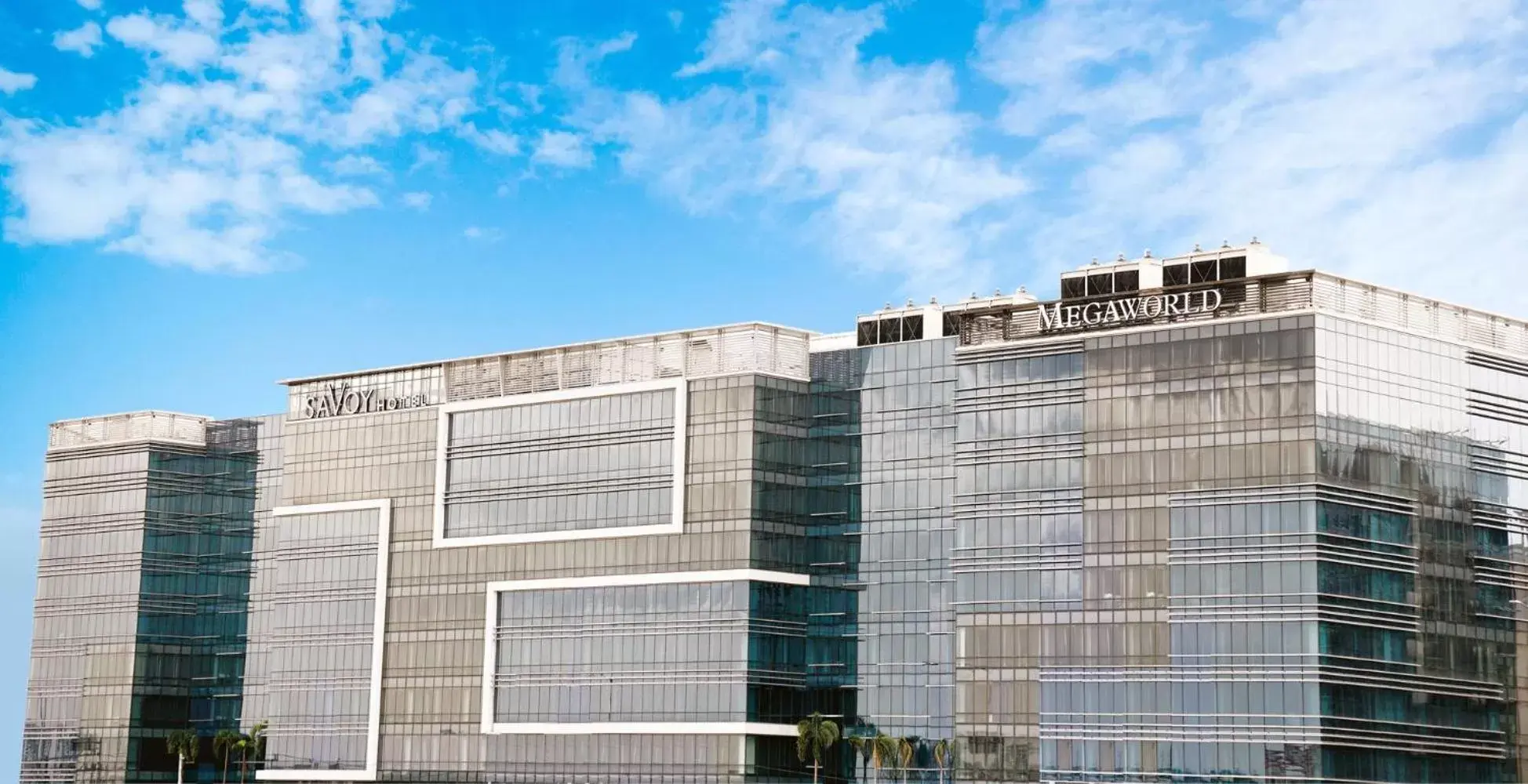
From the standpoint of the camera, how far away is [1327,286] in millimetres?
125438

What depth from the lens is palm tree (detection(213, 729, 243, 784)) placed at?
585 feet

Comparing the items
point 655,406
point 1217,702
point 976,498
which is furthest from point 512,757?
point 1217,702

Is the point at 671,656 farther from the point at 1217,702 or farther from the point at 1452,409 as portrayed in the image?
the point at 1452,409

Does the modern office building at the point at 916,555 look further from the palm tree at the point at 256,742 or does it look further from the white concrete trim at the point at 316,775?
the palm tree at the point at 256,742

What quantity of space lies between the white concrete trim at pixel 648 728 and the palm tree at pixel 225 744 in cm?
3474

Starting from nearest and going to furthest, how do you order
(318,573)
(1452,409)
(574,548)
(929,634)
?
1. (1452,409)
2. (929,634)
3. (574,548)
4. (318,573)

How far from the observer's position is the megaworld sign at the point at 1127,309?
128 metres

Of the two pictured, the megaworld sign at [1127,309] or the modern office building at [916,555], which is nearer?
the modern office building at [916,555]

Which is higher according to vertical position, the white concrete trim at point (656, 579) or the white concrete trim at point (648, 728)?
the white concrete trim at point (656, 579)

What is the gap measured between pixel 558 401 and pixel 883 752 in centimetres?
3384

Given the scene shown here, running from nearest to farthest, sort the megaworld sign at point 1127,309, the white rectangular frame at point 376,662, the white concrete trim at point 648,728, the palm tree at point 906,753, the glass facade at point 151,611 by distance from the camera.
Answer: the megaworld sign at point 1127,309, the palm tree at point 906,753, the white concrete trim at point 648,728, the white rectangular frame at point 376,662, the glass facade at point 151,611

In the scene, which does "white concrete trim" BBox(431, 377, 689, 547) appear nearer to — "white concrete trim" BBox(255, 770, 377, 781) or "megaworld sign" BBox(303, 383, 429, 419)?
"megaworld sign" BBox(303, 383, 429, 419)

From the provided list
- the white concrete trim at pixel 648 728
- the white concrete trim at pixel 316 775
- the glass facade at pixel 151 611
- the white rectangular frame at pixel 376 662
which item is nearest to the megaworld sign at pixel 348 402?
the white rectangular frame at pixel 376 662

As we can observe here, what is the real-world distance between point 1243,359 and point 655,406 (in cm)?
4159
